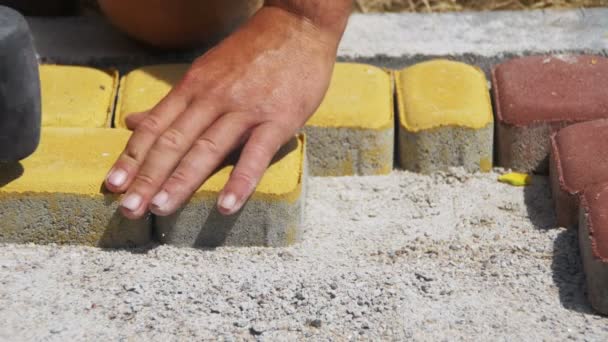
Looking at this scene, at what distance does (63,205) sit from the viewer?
2.35 meters

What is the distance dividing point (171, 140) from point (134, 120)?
283 millimetres

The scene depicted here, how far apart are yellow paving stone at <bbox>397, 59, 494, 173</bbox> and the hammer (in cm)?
94

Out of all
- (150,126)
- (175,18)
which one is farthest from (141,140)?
(175,18)

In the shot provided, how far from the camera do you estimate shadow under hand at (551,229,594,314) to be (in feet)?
7.25

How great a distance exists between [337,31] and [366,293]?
77 centimetres

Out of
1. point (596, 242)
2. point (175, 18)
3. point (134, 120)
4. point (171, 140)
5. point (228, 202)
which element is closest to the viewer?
point (596, 242)

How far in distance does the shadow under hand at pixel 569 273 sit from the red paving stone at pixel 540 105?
1.13 feet

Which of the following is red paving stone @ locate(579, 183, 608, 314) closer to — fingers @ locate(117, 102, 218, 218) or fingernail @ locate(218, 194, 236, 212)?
fingernail @ locate(218, 194, 236, 212)

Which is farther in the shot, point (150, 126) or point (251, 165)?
point (150, 126)

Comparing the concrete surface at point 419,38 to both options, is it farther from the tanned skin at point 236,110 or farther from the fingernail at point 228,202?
the fingernail at point 228,202

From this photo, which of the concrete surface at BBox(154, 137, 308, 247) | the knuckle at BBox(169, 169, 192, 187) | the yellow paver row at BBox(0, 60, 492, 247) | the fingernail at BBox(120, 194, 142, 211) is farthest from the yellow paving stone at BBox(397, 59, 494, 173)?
the fingernail at BBox(120, 194, 142, 211)

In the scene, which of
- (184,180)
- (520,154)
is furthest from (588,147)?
(184,180)

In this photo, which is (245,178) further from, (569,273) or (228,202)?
(569,273)

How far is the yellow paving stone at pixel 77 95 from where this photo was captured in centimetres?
272
